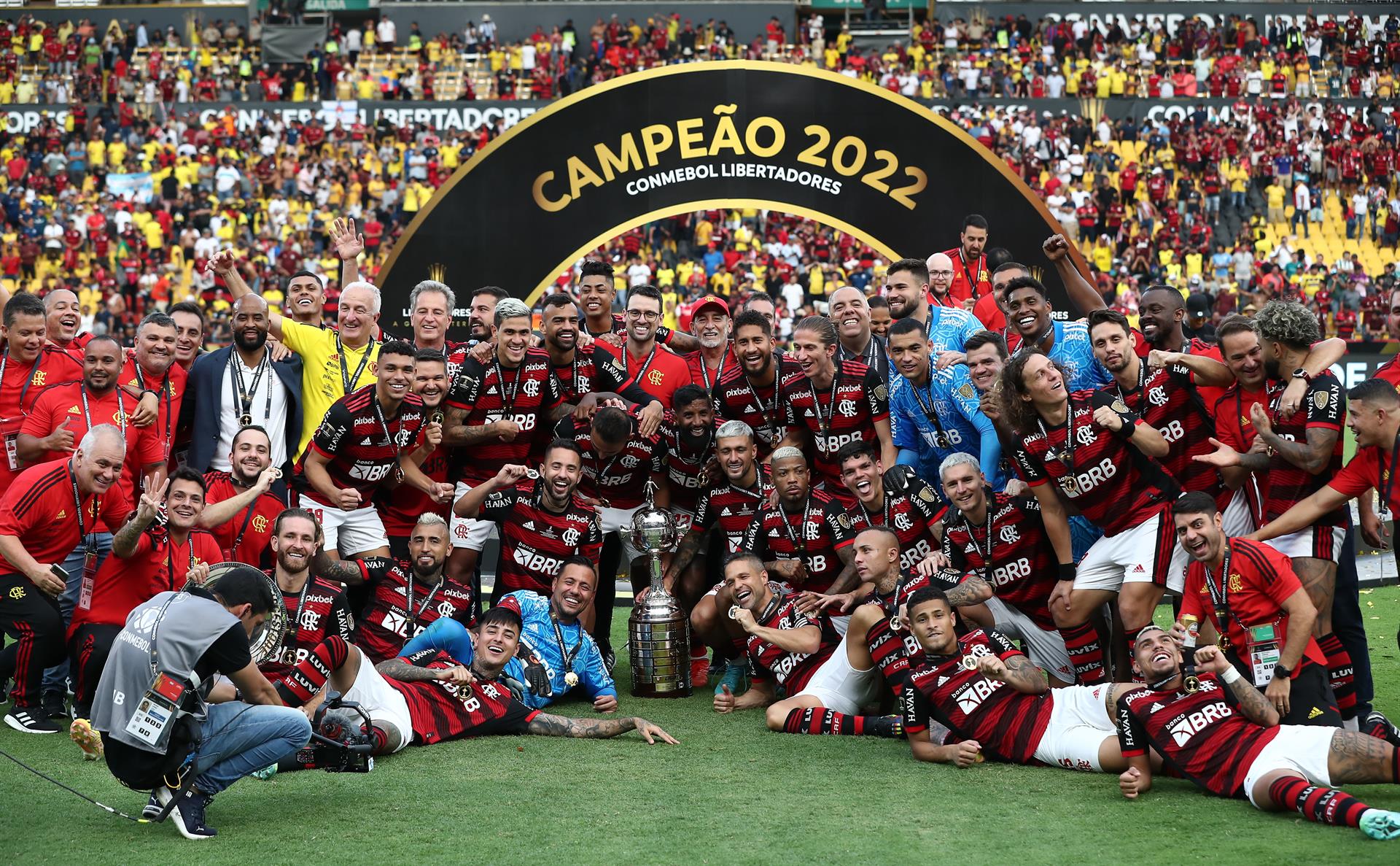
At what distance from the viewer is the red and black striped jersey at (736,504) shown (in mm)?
8492

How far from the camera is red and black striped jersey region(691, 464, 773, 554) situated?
849cm

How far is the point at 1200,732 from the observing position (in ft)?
19.0

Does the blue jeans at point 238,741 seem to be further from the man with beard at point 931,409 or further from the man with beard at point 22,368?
the man with beard at point 931,409

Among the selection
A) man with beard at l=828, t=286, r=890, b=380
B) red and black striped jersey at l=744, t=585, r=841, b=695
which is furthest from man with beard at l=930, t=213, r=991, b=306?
red and black striped jersey at l=744, t=585, r=841, b=695

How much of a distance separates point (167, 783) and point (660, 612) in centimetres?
319

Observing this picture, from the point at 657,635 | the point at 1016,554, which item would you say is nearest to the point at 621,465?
the point at 657,635

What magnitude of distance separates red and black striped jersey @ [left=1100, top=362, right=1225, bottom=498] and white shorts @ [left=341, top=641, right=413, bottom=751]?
390cm

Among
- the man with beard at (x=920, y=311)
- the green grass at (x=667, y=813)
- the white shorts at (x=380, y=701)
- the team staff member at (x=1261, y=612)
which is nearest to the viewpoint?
the green grass at (x=667, y=813)

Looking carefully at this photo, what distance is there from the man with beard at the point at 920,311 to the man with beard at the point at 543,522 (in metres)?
2.14

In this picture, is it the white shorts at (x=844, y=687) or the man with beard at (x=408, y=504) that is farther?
the man with beard at (x=408, y=504)

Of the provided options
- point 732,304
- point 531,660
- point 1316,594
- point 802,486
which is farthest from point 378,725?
point 732,304

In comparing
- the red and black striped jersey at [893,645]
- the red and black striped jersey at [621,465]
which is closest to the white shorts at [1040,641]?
the red and black striped jersey at [893,645]

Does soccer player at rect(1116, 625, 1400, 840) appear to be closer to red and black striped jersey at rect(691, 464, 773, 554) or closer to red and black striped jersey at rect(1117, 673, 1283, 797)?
red and black striped jersey at rect(1117, 673, 1283, 797)

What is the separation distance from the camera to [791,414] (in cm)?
855
